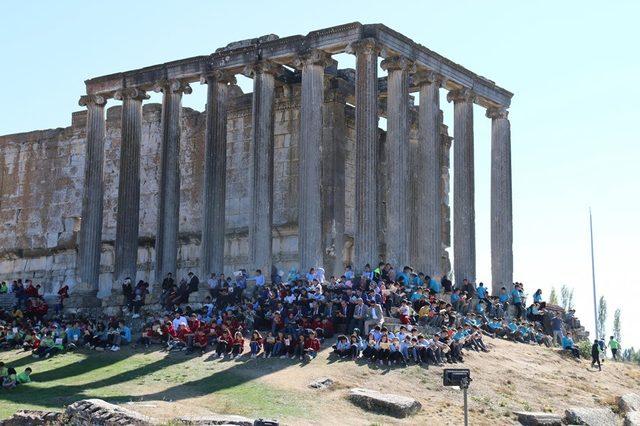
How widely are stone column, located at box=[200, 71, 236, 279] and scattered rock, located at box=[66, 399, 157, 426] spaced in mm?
16830

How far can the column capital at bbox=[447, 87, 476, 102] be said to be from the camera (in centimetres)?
4700

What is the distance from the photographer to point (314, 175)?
41719 mm

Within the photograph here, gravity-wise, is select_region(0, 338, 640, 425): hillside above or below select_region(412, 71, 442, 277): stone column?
below

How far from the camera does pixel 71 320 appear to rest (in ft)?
141

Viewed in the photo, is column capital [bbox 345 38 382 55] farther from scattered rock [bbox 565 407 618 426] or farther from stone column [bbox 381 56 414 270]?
scattered rock [bbox 565 407 618 426]

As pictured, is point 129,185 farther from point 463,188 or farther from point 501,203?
point 501,203

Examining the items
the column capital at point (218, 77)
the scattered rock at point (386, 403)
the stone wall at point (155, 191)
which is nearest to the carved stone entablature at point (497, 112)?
the stone wall at point (155, 191)

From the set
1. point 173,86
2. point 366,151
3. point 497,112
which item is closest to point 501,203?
point 497,112

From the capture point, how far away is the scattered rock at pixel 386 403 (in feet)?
95.9

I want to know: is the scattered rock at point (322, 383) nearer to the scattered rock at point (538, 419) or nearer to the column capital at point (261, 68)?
the scattered rock at point (538, 419)

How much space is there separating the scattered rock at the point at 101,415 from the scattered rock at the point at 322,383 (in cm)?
593

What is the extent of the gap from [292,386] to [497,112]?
2244cm

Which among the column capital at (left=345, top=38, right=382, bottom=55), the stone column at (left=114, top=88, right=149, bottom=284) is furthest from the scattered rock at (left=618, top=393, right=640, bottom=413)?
the stone column at (left=114, top=88, right=149, bottom=284)

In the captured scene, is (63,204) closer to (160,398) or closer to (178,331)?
(178,331)
